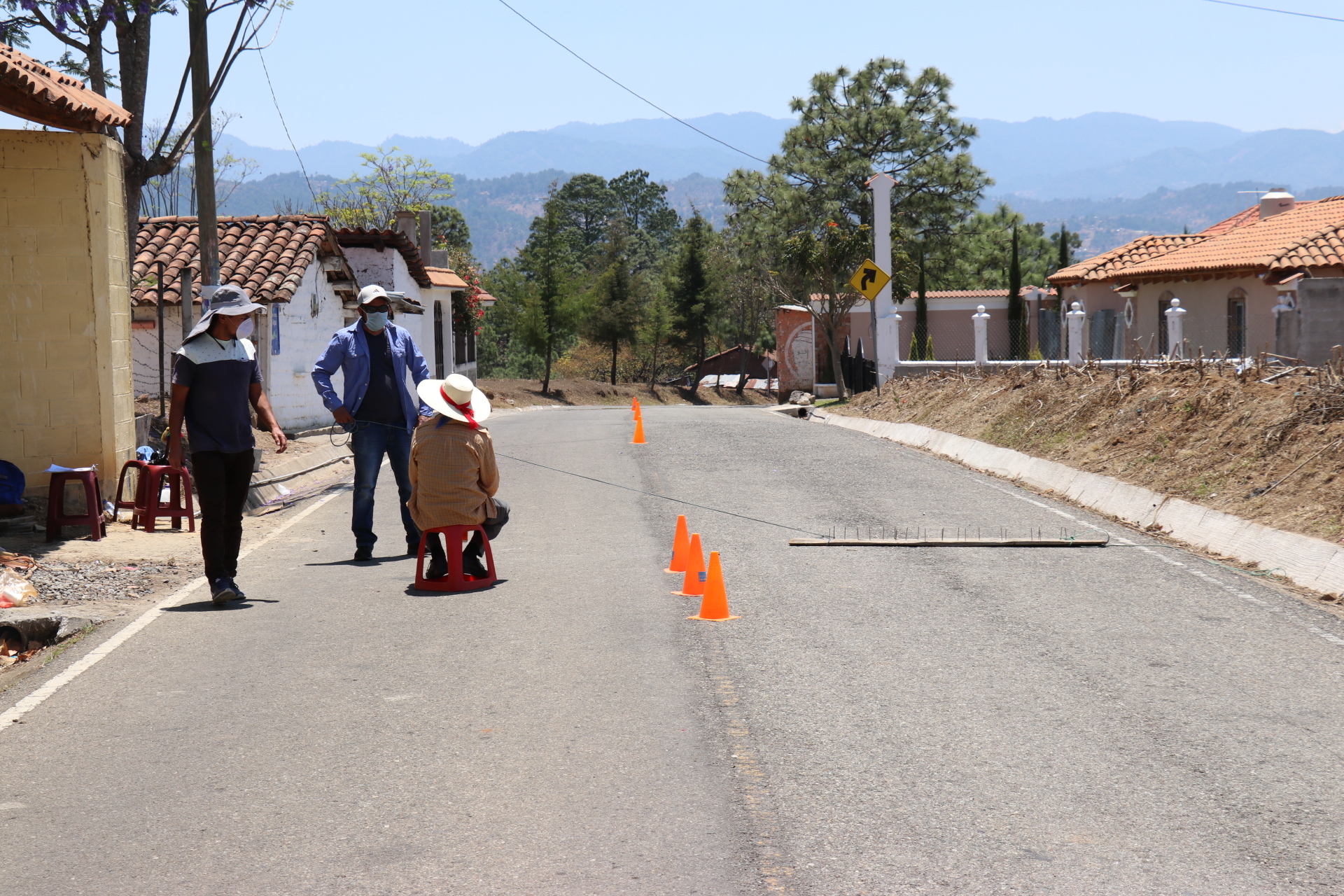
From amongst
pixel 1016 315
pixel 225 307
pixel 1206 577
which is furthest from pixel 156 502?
pixel 1016 315

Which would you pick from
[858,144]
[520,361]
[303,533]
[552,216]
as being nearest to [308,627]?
[303,533]

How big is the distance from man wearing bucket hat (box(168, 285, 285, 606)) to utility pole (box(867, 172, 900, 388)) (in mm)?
23243

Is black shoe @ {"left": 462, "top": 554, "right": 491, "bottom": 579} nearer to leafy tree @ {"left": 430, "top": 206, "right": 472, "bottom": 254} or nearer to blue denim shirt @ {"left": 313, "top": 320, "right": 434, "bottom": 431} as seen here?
blue denim shirt @ {"left": 313, "top": 320, "right": 434, "bottom": 431}

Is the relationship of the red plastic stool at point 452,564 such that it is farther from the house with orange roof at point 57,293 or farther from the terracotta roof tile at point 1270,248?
the terracotta roof tile at point 1270,248

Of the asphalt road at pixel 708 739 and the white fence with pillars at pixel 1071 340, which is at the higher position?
the white fence with pillars at pixel 1071 340

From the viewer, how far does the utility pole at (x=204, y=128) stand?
17.0m

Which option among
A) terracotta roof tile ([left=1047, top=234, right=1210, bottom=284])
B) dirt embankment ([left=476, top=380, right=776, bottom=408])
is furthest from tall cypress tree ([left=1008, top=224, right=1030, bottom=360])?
dirt embankment ([left=476, top=380, right=776, bottom=408])

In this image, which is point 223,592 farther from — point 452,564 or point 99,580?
point 99,580

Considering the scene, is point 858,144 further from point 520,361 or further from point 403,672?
point 403,672

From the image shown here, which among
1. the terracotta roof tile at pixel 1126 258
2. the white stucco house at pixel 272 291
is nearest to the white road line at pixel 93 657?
the white stucco house at pixel 272 291

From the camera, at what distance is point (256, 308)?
28.6 feet

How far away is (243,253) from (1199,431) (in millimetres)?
18979

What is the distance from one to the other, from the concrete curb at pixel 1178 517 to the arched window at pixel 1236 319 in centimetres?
1384

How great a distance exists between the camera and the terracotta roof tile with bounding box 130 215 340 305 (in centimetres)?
2247
